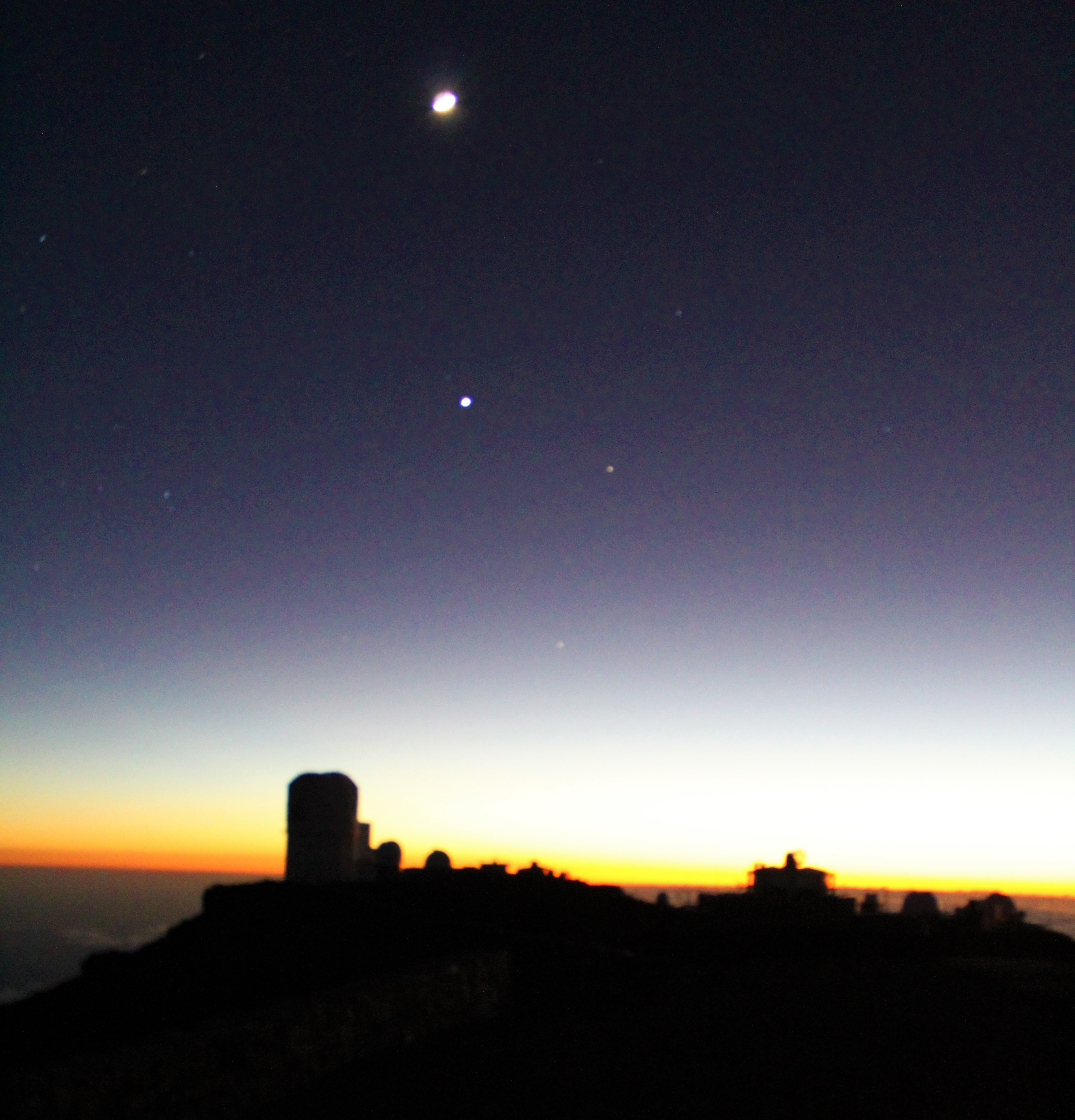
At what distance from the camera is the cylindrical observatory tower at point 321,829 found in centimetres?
2705

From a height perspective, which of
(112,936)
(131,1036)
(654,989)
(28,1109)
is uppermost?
(28,1109)

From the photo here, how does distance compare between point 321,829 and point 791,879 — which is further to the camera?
point 791,879

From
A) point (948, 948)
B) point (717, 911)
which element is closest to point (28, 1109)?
point (948, 948)

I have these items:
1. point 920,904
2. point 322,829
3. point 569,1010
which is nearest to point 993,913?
point 920,904

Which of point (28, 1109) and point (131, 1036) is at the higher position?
point (28, 1109)

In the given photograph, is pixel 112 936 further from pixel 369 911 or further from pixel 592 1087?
pixel 592 1087

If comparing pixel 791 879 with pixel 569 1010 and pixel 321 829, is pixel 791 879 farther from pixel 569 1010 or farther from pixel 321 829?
pixel 569 1010

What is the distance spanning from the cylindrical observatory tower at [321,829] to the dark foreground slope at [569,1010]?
2162 mm

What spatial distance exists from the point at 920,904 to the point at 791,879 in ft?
15.7

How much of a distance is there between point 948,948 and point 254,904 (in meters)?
16.7

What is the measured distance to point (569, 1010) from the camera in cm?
1185

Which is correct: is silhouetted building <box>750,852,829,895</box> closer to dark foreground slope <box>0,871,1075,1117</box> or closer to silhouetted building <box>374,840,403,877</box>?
dark foreground slope <box>0,871,1075,1117</box>

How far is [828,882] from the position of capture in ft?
128

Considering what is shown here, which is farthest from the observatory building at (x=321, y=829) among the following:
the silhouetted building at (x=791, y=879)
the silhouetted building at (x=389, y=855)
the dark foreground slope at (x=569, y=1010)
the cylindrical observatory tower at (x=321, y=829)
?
the silhouetted building at (x=791, y=879)
